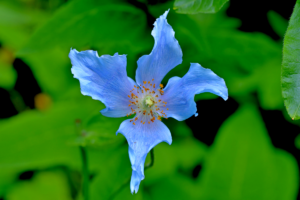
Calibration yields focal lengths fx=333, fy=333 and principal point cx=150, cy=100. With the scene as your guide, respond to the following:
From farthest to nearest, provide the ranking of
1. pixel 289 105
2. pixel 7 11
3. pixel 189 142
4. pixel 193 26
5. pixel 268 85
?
pixel 7 11 < pixel 189 142 < pixel 268 85 < pixel 193 26 < pixel 289 105

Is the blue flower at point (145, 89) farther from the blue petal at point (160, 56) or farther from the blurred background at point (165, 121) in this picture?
the blurred background at point (165, 121)

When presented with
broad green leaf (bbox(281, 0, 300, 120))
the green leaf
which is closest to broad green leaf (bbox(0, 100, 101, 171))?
the green leaf

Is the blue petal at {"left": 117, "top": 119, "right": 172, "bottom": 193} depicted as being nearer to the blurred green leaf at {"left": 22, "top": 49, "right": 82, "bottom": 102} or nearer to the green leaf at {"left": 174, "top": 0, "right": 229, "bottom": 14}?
the green leaf at {"left": 174, "top": 0, "right": 229, "bottom": 14}

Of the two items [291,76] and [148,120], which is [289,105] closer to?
[291,76]

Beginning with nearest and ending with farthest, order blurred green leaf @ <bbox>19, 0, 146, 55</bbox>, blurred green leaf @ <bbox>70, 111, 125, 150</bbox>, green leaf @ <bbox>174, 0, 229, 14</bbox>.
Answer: green leaf @ <bbox>174, 0, 229, 14</bbox>
blurred green leaf @ <bbox>70, 111, 125, 150</bbox>
blurred green leaf @ <bbox>19, 0, 146, 55</bbox>

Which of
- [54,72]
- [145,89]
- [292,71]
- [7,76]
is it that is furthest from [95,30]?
[7,76]

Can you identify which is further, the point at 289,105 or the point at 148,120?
the point at 148,120

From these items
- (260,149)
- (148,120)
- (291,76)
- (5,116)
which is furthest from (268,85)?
(5,116)
